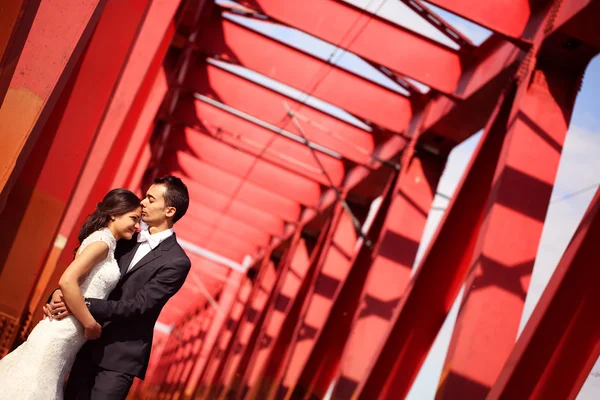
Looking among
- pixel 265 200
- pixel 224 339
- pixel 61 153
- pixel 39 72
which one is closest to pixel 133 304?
pixel 39 72

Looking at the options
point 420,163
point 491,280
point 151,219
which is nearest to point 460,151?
point 420,163

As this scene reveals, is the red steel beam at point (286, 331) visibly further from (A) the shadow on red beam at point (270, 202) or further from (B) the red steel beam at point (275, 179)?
(A) the shadow on red beam at point (270, 202)

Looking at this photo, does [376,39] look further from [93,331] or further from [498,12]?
[93,331]

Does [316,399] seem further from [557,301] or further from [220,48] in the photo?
[557,301]

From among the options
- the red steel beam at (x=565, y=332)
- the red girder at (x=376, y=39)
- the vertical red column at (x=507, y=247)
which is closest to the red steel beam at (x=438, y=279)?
the vertical red column at (x=507, y=247)

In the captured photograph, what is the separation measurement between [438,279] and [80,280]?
20.7 ft

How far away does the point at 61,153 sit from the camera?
7770 millimetres

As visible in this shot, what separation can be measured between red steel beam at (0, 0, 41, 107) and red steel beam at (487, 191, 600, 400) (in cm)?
381

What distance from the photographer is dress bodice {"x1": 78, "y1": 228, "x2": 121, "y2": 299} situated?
4258mm

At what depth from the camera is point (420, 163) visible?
14.2 metres

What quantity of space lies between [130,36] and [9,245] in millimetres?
1962

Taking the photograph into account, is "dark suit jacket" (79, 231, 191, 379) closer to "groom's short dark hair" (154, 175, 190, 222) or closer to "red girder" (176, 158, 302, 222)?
"groom's short dark hair" (154, 175, 190, 222)

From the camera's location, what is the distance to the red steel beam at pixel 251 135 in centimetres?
1852

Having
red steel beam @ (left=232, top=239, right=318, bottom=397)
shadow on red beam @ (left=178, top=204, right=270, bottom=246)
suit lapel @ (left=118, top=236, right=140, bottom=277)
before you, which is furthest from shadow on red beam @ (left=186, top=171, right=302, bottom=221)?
suit lapel @ (left=118, top=236, right=140, bottom=277)
